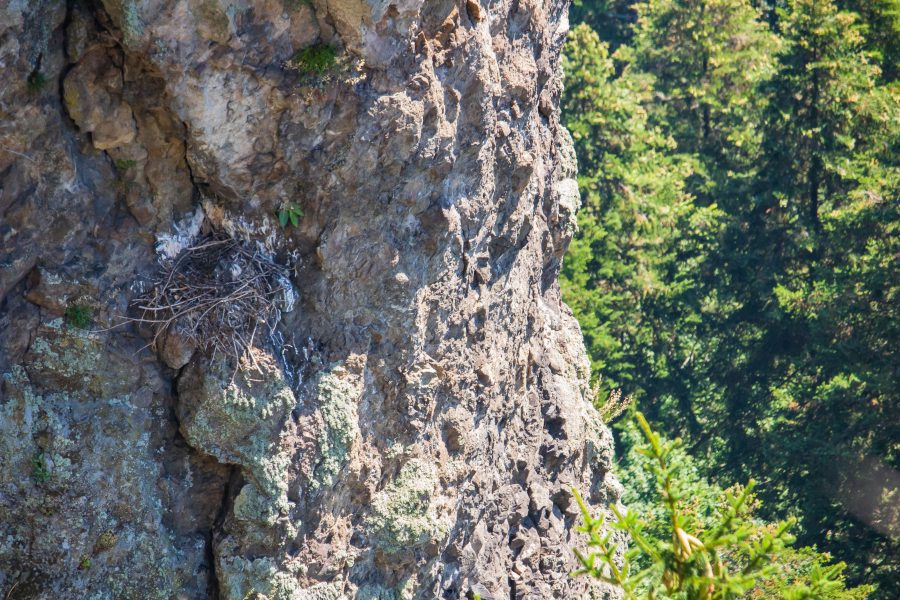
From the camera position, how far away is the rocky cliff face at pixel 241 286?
533cm

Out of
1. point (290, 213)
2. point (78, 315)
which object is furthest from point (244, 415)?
point (290, 213)

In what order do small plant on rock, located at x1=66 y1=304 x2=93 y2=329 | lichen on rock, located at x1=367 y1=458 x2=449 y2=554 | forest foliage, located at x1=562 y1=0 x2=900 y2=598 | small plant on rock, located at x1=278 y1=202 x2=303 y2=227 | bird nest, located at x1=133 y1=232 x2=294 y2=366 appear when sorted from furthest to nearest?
forest foliage, located at x1=562 y1=0 x2=900 y2=598, lichen on rock, located at x1=367 y1=458 x2=449 y2=554, small plant on rock, located at x1=278 y1=202 x2=303 y2=227, bird nest, located at x1=133 y1=232 x2=294 y2=366, small plant on rock, located at x1=66 y1=304 x2=93 y2=329

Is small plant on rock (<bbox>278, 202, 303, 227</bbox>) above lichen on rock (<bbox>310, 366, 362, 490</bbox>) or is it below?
above

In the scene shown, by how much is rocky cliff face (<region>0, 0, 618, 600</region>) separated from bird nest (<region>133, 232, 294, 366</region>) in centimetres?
2

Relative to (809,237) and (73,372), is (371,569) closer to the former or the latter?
(73,372)

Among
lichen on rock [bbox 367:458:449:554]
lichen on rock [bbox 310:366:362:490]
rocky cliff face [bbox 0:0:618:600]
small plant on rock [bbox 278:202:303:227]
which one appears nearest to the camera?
rocky cliff face [bbox 0:0:618:600]

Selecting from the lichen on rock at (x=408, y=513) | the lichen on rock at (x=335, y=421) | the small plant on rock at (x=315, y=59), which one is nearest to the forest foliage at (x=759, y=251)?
the lichen on rock at (x=408, y=513)

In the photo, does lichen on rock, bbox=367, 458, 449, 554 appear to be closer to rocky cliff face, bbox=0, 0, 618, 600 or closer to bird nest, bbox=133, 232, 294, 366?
rocky cliff face, bbox=0, 0, 618, 600

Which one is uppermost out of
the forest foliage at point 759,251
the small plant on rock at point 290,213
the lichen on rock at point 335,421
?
the small plant on rock at point 290,213

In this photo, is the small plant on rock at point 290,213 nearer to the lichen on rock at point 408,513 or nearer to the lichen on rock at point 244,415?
the lichen on rock at point 244,415

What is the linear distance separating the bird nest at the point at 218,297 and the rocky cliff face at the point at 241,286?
0.02 meters

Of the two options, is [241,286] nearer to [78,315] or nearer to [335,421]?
[78,315]

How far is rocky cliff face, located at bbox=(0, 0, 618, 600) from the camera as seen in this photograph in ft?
17.5

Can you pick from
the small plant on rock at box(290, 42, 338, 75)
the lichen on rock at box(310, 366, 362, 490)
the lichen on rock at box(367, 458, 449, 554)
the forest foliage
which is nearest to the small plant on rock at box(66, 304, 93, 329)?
the lichen on rock at box(310, 366, 362, 490)
